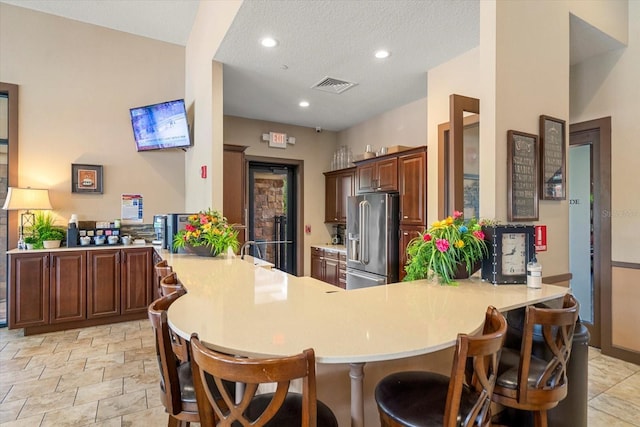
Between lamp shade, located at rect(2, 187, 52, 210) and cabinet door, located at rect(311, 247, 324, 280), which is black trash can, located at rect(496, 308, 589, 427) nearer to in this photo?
cabinet door, located at rect(311, 247, 324, 280)

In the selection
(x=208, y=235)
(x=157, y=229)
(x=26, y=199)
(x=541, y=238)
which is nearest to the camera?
(x=541, y=238)

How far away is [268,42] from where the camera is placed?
320cm

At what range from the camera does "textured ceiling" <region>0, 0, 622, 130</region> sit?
8.98ft

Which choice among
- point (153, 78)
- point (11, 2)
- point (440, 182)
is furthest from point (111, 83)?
point (440, 182)

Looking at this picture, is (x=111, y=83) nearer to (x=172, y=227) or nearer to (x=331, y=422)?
(x=172, y=227)

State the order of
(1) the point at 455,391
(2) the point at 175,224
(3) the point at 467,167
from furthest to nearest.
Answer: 1. (2) the point at 175,224
2. (3) the point at 467,167
3. (1) the point at 455,391

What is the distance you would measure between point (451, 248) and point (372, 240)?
2.49m

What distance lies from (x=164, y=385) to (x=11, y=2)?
526cm

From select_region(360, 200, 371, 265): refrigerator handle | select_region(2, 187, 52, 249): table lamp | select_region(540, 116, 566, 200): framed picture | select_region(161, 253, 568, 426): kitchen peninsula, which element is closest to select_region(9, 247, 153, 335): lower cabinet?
select_region(2, 187, 52, 249): table lamp

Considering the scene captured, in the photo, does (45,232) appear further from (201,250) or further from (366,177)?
(366,177)

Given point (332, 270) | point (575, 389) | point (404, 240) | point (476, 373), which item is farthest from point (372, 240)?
point (476, 373)

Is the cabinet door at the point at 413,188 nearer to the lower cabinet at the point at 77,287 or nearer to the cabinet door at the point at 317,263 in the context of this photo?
the cabinet door at the point at 317,263

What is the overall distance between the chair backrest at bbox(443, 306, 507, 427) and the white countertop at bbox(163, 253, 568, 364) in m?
0.08

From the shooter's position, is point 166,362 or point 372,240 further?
point 372,240
